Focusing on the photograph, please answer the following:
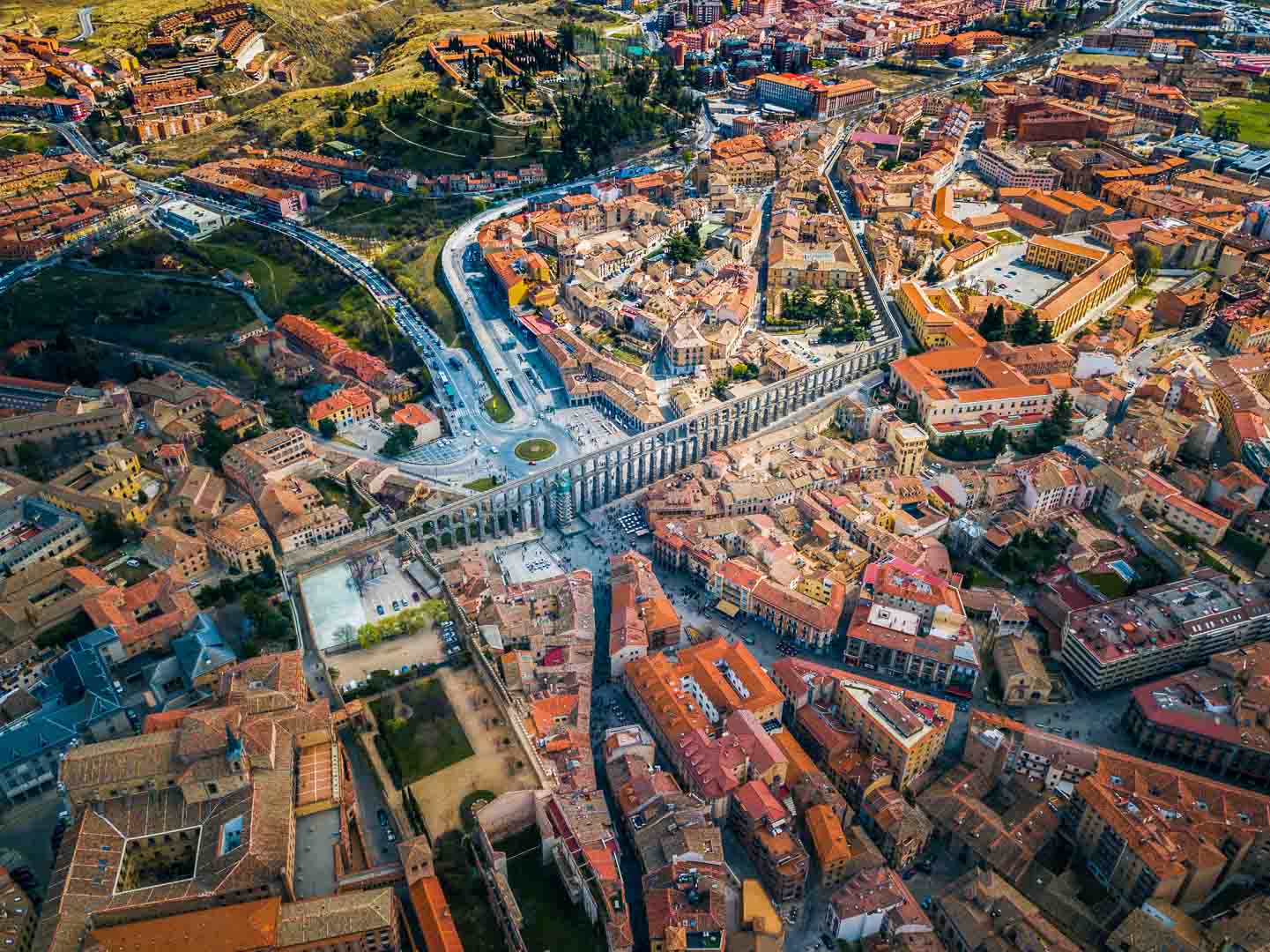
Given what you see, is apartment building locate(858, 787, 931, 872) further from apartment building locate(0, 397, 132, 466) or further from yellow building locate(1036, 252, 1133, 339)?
apartment building locate(0, 397, 132, 466)

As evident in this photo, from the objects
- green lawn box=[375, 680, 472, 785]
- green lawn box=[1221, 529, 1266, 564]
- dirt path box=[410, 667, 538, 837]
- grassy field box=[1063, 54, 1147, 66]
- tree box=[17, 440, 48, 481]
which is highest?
grassy field box=[1063, 54, 1147, 66]

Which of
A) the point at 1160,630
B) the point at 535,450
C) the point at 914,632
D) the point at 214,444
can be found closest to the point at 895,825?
the point at 914,632

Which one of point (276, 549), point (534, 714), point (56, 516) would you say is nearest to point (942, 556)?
point (534, 714)

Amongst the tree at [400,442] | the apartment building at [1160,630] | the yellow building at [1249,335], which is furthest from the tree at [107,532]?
the yellow building at [1249,335]

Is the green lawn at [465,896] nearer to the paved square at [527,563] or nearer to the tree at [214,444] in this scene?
the paved square at [527,563]

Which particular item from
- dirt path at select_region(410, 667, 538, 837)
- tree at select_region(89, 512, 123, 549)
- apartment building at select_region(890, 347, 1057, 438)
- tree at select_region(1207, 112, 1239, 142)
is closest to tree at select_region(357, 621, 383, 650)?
dirt path at select_region(410, 667, 538, 837)
